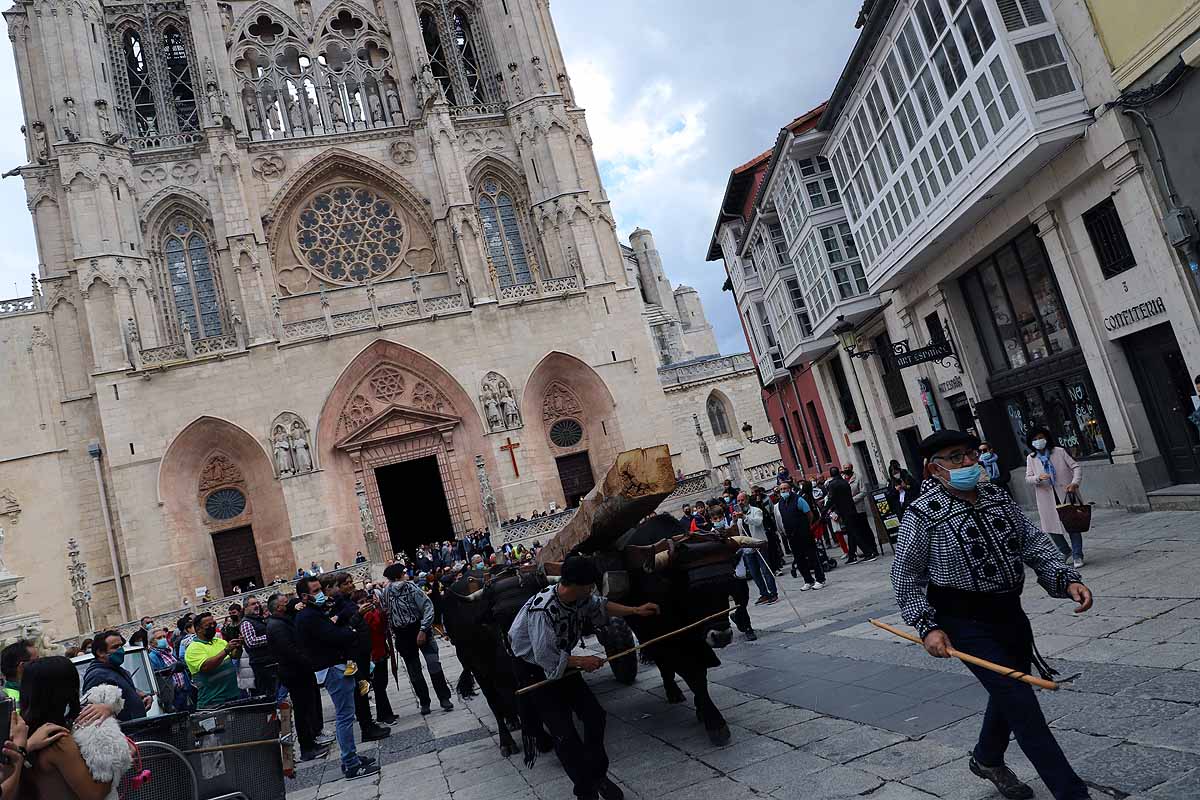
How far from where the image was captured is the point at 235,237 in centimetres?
2812

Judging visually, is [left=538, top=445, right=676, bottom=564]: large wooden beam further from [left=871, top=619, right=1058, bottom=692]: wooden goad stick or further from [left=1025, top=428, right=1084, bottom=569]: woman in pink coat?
[left=1025, top=428, right=1084, bottom=569]: woman in pink coat

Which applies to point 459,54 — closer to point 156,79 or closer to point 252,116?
point 252,116

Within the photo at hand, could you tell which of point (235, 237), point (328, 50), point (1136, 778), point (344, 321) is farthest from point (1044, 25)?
point (328, 50)

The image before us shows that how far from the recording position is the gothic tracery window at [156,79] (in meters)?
29.5

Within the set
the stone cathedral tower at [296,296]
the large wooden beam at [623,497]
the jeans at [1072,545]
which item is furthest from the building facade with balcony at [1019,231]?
the stone cathedral tower at [296,296]

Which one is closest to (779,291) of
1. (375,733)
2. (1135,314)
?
(1135,314)

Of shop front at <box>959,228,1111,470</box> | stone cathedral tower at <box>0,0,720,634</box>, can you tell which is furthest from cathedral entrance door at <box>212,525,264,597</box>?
shop front at <box>959,228,1111,470</box>

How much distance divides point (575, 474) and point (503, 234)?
9776 millimetres

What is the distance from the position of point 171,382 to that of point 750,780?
26.6 meters

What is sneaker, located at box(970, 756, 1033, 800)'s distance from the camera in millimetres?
3467

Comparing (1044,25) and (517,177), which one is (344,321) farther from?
(1044,25)

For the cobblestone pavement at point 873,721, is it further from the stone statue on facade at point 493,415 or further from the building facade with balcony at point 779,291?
the stone statue on facade at point 493,415

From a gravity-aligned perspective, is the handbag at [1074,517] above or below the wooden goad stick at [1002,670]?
below

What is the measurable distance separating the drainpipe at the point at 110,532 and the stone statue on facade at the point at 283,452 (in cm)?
553
